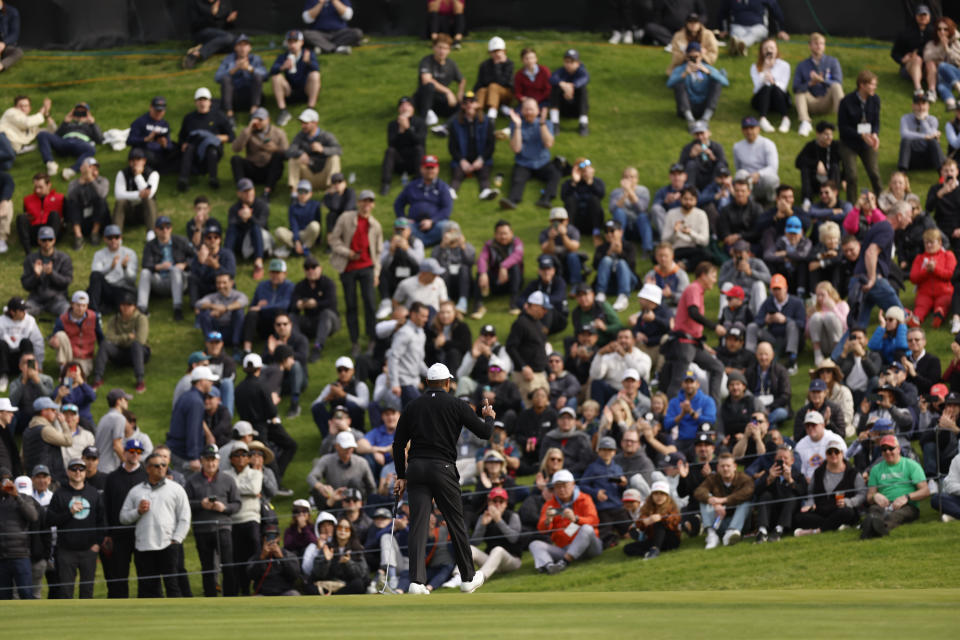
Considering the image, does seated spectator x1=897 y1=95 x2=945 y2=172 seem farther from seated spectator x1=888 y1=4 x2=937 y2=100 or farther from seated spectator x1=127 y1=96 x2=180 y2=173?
seated spectator x1=127 y1=96 x2=180 y2=173

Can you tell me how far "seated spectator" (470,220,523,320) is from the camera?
21656mm

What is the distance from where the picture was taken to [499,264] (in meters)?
21.8

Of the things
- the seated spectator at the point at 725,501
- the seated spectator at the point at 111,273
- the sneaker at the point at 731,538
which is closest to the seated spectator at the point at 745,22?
the seated spectator at the point at 111,273

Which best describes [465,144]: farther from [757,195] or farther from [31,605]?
[31,605]

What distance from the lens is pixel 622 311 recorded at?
21.3 metres

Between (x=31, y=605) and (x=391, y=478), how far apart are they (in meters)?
6.87

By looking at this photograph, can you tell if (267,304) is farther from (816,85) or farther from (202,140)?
(816,85)

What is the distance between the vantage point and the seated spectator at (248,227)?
22.6 metres

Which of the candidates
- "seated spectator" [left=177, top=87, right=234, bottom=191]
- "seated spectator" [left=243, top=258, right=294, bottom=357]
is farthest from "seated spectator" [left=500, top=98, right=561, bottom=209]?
"seated spectator" [left=177, top=87, right=234, bottom=191]

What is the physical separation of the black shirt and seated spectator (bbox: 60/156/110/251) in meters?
13.7

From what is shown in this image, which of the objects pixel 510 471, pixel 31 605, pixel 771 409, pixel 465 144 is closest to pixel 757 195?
pixel 465 144

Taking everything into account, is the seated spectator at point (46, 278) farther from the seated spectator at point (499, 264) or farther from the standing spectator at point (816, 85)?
the standing spectator at point (816, 85)

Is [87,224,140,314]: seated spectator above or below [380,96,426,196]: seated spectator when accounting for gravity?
below

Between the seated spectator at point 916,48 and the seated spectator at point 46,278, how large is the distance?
1548 cm
